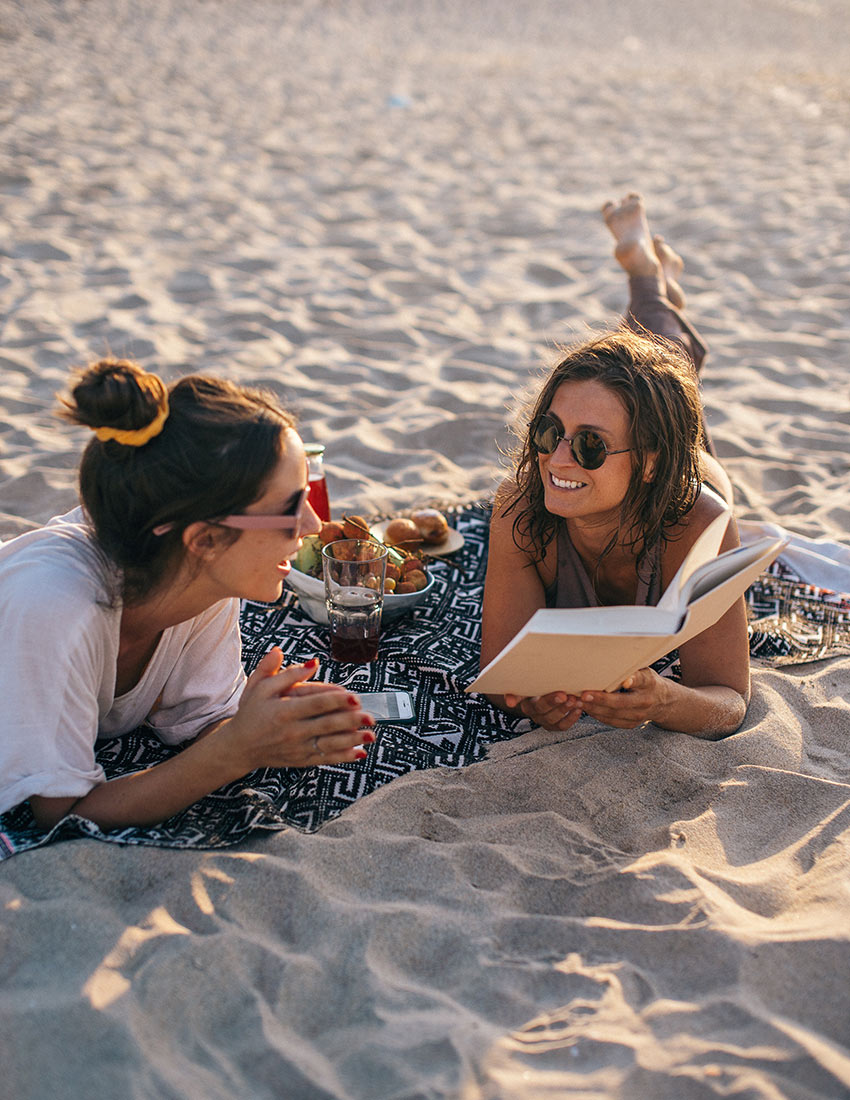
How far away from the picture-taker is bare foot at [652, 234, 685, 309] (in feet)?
15.0

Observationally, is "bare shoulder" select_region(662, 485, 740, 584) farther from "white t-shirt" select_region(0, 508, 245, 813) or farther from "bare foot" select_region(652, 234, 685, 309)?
"bare foot" select_region(652, 234, 685, 309)

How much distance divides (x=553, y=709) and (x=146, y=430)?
1265 millimetres

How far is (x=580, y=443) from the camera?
259cm

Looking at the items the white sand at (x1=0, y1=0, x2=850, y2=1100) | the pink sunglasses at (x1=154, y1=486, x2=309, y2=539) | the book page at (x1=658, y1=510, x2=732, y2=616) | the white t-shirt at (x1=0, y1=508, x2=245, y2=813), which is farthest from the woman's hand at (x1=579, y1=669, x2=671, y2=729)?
the white t-shirt at (x1=0, y1=508, x2=245, y2=813)

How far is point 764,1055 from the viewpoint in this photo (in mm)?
1648

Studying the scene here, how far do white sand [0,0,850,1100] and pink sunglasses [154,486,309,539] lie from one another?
0.71m

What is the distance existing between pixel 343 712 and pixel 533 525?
104 cm

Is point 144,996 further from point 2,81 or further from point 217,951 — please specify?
point 2,81

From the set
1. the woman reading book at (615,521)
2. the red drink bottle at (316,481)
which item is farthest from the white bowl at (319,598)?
the woman reading book at (615,521)

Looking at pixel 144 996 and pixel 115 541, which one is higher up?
pixel 115 541

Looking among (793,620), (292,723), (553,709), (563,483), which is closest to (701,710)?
(553,709)

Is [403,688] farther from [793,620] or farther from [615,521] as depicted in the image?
[793,620]

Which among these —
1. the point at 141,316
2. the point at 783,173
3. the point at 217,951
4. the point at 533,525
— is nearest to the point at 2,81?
the point at 141,316

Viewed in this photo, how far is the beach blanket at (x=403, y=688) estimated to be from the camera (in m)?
2.29
